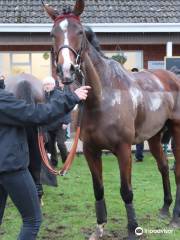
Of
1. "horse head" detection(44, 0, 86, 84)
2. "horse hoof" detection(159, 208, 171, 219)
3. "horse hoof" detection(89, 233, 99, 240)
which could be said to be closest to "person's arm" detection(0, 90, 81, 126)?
"horse head" detection(44, 0, 86, 84)

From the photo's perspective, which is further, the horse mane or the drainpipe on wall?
the drainpipe on wall

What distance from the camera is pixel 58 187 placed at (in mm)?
7410

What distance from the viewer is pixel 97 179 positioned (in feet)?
16.1

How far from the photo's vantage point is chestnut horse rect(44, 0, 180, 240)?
4074 millimetres

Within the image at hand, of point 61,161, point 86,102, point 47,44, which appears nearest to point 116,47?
point 47,44

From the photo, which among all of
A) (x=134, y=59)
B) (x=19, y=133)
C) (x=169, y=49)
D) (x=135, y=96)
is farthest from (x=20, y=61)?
(x=19, y=133)

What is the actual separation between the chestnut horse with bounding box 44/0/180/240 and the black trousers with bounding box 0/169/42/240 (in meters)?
0.95

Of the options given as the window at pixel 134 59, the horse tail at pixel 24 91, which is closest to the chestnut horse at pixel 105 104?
the horse tail at pixel 24 91

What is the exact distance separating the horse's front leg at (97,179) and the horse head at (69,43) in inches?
35.8

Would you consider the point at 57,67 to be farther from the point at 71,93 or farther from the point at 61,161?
the point at 61,161

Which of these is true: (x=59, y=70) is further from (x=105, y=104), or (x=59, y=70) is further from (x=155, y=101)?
(x=155, y=101)

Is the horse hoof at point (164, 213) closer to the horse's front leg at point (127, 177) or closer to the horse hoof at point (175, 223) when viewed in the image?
the horse hoof at point (175, 223)

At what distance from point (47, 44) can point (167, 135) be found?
23.8 feet

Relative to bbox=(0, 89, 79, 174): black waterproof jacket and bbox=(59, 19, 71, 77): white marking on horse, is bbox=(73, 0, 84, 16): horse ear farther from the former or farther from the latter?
bbox=(0, 89, 79, 174): black waterproof jacket
